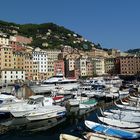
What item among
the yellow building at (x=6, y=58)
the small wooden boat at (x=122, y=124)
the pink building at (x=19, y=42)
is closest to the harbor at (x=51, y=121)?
the small wooden boat at (x=122, y=124)

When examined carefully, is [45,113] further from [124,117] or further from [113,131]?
[113,131]

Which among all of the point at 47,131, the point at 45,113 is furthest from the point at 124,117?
the point at 45,113

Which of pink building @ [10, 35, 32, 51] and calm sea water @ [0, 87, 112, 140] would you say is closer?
calm sea water @ [0, 87, 112, 140]

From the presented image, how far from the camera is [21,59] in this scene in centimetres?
10712

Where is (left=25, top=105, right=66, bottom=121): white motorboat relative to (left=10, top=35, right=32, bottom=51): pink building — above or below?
below

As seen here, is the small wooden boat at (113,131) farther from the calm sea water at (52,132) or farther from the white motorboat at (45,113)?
the white motorboat at (45,113)

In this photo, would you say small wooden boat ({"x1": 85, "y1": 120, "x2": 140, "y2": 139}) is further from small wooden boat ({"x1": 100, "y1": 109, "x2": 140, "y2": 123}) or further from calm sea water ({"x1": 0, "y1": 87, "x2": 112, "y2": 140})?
small wooden boat ({"x1": 100, "y1": 109, "x2": 140, "y2": 123})

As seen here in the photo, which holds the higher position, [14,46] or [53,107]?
[14,46]

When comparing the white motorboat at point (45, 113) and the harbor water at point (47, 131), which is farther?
the white motorboat at point (45, 113)

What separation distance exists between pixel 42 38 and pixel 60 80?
121 metres

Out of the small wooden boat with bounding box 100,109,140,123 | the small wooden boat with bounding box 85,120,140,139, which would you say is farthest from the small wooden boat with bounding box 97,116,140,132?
the small wooden boat with bounding box 85,120,140,139

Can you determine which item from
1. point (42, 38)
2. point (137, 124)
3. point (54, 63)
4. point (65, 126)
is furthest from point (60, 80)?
point (42, 38)

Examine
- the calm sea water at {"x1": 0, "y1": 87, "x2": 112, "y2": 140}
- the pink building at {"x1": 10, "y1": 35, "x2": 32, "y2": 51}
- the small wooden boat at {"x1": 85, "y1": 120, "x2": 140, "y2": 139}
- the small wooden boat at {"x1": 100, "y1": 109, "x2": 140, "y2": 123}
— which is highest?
the pink building at {"x1": 10, "y1": 35, "x2": 32, "y2": 51}

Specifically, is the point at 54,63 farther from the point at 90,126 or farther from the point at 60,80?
the point at 90,126
